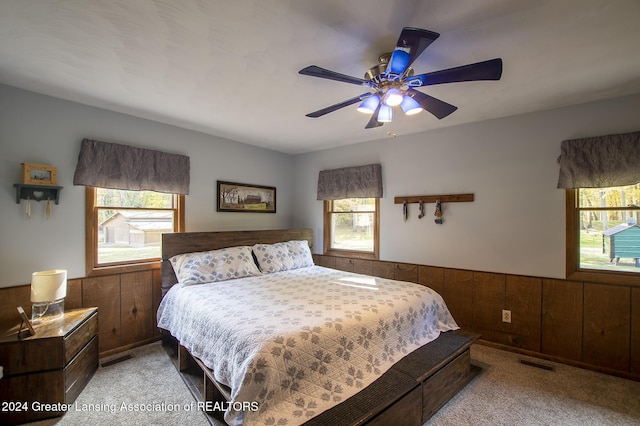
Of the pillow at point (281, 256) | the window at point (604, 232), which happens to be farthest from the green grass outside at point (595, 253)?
the pillow at point (281, 256)

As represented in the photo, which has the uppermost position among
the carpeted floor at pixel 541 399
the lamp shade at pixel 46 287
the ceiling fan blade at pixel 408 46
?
the ceiling fan blade at pixel 408 46

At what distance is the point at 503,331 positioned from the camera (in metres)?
2.99

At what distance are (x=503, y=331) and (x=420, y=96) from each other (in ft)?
8.85

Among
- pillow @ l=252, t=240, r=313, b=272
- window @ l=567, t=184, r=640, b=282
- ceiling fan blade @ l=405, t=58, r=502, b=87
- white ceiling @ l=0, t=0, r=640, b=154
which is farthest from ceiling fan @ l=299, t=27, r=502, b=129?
pillow @ l=252, t=240, r=313, b=272

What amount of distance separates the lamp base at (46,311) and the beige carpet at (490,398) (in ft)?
2.09

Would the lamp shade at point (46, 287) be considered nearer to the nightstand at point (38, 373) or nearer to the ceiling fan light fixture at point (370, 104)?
the nightstand at point (38, 373)

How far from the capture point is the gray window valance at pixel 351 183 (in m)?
3.89

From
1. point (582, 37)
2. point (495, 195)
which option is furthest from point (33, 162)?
point (495, 195)

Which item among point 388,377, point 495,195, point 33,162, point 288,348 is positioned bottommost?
point 388,377

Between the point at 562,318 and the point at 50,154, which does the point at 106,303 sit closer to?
the point at 50,154

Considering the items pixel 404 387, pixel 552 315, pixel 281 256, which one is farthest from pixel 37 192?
pixel 552 315

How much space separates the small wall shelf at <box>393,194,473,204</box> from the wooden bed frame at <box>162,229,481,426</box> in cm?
149

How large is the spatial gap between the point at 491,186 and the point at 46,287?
4.30m

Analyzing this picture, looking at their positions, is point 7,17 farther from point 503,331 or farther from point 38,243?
point 503,331
